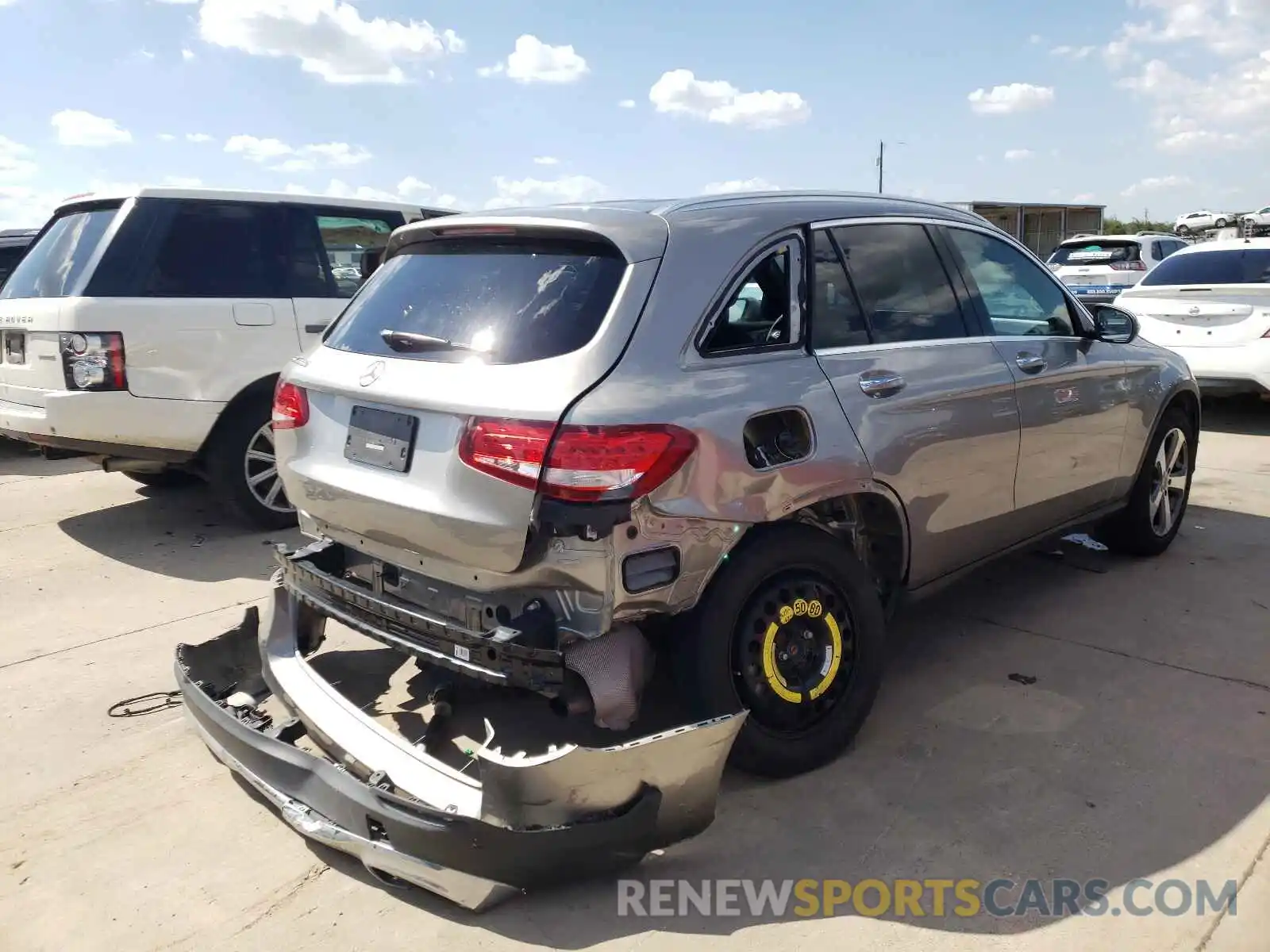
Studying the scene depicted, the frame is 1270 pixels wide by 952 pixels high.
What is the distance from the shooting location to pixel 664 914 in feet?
8.50

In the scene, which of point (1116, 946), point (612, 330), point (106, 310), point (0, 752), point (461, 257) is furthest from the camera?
point (106, 310)

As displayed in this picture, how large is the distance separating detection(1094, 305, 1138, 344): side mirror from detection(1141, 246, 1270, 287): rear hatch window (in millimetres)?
4978

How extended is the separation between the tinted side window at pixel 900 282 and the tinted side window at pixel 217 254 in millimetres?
4033

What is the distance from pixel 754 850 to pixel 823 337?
5.30 feet

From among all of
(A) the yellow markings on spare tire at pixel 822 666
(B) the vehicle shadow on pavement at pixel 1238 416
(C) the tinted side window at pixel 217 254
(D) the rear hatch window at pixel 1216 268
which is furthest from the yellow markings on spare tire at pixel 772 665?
(D) the rear hatch window at pixel 1216 268

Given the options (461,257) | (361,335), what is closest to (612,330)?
(461,257)

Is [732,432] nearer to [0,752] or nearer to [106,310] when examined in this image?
[0,752]

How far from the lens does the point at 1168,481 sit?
17.9 ft

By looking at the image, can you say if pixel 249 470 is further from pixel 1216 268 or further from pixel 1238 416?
pixel 1238 416

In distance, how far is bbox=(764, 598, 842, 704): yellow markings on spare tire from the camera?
3.06 m

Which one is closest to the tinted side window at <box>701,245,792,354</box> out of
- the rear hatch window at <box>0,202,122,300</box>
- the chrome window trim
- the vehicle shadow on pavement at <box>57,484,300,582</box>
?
the chrome window trim

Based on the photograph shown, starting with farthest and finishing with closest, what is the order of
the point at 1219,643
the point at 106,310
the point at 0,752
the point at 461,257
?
1. the point at 106,310
2. the point at 1219,643
3. the point at 0,752
4. the point at 461,257

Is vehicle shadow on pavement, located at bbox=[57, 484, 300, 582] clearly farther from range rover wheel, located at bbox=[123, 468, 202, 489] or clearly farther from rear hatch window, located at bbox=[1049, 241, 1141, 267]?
rear hatch window, located at bbox=[1049, 241, 1141, 267]

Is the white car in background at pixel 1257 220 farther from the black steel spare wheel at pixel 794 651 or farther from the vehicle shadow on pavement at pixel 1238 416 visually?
the black steel spare wheel at pixel 794 651
